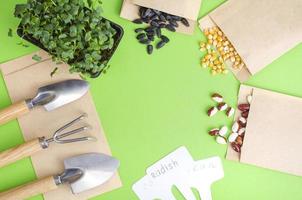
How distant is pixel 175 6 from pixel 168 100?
0.60 ft

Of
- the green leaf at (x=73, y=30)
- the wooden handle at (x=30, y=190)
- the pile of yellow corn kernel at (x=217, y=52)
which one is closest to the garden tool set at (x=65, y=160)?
the wooden handle at (x=30, y=190)

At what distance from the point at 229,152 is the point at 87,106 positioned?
29cm

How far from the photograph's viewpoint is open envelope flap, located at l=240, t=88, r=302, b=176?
906 millimetres

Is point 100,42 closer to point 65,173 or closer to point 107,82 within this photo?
point 107,82

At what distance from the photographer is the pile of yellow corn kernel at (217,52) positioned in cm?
91

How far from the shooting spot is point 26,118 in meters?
0.88

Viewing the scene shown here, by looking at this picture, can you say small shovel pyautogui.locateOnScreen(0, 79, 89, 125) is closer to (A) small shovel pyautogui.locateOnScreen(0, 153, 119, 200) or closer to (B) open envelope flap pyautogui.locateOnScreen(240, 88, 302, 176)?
(A) small shovel pyautogui.locateOnScreen(0, 153, 119, 200)

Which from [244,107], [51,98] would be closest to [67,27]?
[51,98]

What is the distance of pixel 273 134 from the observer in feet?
2.98

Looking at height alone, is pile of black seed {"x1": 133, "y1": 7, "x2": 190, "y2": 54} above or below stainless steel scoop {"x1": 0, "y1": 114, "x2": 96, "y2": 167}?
above

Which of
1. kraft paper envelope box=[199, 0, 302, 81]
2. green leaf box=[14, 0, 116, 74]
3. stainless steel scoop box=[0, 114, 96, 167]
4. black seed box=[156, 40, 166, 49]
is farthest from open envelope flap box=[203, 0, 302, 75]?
stainless steel scoop box=[0, 114, 96, 167]

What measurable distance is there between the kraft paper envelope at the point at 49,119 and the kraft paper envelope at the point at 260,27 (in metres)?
0.29

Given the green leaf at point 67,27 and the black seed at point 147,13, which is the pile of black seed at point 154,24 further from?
the green leaf at point 67,27

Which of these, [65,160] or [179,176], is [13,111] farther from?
[179,176]
